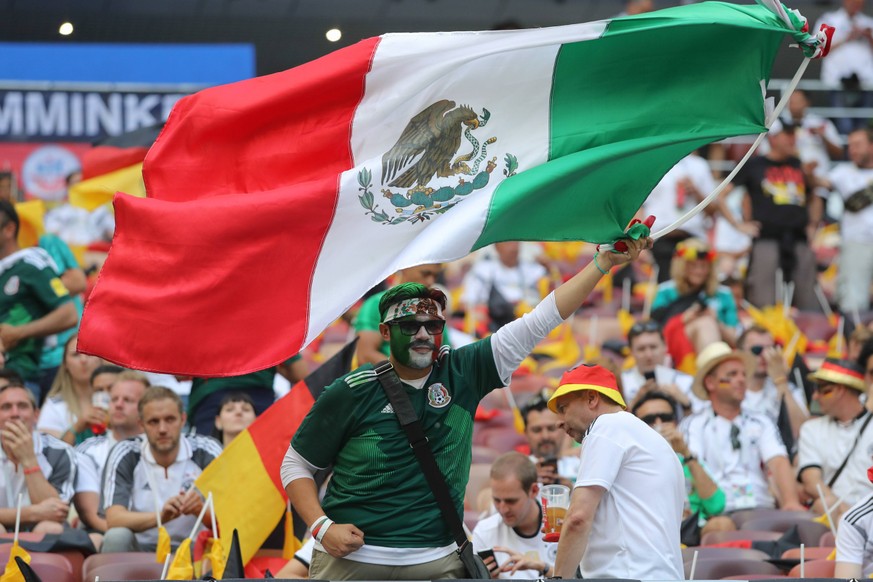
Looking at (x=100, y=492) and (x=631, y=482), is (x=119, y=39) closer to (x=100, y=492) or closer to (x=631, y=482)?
(x=100, y=492)

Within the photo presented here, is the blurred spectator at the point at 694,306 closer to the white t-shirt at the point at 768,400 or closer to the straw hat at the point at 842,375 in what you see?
the white t-shirt at the point at 768,400

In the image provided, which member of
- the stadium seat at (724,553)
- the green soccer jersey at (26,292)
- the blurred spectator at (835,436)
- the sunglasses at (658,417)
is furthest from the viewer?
the green soccer jersey at (26,292)

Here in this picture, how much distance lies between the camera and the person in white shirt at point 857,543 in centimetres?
674

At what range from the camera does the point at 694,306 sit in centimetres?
1216

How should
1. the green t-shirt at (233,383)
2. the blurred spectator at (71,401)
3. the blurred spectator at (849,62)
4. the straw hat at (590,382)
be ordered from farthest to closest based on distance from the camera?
the blurred spectator at (849,62) → the blurred spectator at (71,401) → the green t-shirt at (233,383) → the straw hat at (590,382)

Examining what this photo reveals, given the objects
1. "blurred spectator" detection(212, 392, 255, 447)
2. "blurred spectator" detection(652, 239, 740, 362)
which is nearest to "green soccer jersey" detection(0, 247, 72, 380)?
"blurred spectator" detection(212, 392, 255, 447)

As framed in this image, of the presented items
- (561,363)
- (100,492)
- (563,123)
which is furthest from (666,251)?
(563,123)

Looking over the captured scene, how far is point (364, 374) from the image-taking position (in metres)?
5.86

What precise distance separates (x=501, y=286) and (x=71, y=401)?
4.90 meters

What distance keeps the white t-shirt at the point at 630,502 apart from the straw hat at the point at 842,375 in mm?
4104

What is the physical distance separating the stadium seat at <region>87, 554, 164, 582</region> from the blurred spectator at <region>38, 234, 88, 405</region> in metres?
3.29

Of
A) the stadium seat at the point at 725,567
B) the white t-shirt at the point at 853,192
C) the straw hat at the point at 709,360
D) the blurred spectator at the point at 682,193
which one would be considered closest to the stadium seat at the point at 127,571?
the stadium seat at the point at 725,567

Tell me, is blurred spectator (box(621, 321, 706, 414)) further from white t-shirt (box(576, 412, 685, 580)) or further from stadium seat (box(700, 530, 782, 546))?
white t-shirt (box(576, 412, 685, 580))

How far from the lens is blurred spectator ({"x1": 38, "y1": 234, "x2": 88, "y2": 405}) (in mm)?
10508
